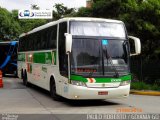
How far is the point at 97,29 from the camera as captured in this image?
15602mm

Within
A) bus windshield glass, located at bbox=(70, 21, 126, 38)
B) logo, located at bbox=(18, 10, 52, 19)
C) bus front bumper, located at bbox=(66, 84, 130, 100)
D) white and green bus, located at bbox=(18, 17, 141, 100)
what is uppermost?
logo, located at bbox=(18, 10, 52, 19)

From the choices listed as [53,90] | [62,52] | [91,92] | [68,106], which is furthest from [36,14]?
[91,92]

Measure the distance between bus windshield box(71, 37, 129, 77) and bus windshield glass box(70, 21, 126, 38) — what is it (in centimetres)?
29

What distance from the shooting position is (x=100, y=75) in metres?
14.8

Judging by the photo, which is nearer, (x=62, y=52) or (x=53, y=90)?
(x=62, y=52)

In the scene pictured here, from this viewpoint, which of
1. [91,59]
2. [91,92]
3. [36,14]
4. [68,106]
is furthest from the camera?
[36,14]

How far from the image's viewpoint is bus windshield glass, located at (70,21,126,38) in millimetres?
15344

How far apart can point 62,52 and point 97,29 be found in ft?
5.02

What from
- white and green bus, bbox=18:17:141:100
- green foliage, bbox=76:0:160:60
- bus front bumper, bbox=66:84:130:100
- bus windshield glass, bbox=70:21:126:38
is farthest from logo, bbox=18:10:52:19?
bus front bumper, bbox=66:84:130:100

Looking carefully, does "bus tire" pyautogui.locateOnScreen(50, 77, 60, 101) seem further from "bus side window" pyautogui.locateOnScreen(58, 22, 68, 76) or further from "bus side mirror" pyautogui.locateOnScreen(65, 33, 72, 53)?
"bus side mirror" pyautogui.locateOnScreen(65, 33, 72, 53)

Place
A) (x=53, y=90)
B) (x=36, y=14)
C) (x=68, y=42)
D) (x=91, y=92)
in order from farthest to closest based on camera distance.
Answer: (x=36, y=14), (x=53, y=90), (x=91, y=92), (x=68, y=42)

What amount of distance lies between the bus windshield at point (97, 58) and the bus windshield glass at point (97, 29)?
29 centimetres

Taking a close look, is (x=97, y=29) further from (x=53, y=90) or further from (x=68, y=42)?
(x=53, y=90)

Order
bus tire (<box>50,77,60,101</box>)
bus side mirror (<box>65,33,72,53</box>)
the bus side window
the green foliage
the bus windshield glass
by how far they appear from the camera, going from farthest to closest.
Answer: the green foliage → bus tire (<box>50,77,60,101</box>) → the bus windshield glass → the bus side window → bus side mirror (<box>65,33,72,53</box>)
